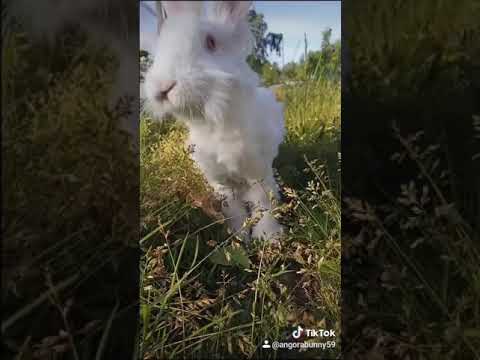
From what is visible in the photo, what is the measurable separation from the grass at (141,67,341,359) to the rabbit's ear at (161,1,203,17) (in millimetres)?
259

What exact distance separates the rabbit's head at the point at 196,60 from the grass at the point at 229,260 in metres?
0.07

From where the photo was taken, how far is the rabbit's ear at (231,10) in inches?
43.9

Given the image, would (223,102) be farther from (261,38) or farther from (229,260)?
(229,260)

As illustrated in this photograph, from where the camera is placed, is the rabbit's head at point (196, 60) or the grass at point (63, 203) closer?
the grass at point (63, 203)

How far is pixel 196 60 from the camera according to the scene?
1.12 metres

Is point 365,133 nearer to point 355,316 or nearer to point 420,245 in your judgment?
point 420,245

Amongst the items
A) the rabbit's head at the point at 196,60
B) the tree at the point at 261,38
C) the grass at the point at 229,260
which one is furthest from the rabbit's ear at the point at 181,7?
the grass at the point at 229,260

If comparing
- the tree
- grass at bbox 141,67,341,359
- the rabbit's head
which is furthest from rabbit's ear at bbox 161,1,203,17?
grass at bbox 141,67,341,359

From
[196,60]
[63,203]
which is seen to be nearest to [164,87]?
[196,60]

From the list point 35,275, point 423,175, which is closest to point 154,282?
point 35,275

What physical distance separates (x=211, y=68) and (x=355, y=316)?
0.68 m

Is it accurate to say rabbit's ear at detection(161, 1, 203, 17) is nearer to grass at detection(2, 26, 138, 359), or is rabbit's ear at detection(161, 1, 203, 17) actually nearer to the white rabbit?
the white rabbit

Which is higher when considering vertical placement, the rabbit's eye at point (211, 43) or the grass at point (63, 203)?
the rabbit's eye at point (211, 43)

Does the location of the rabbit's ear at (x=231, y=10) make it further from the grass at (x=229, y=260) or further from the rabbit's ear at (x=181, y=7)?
the grass at (x=229, y=260)
